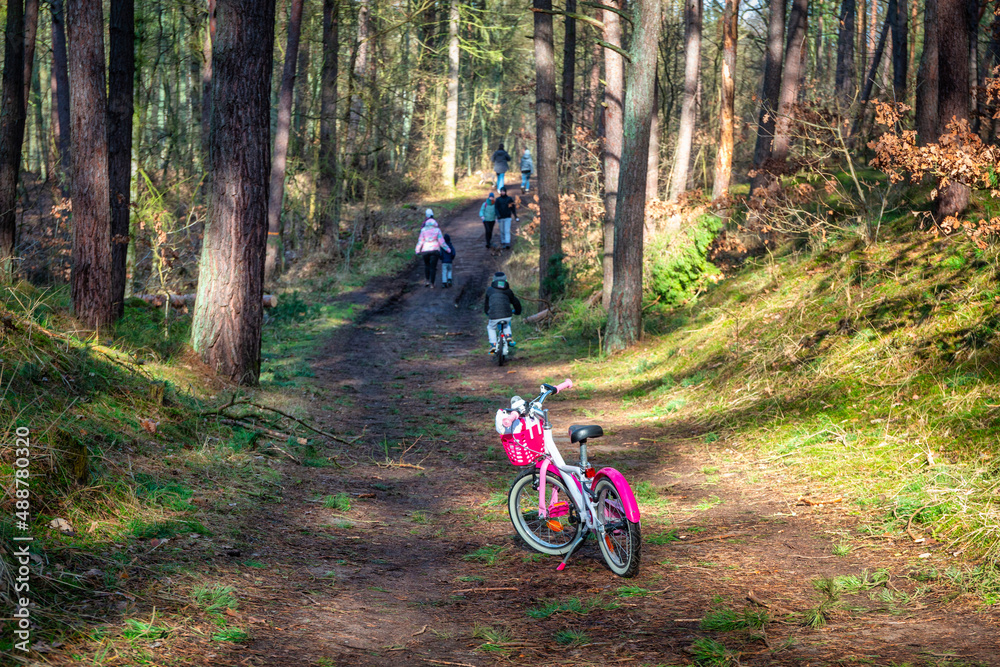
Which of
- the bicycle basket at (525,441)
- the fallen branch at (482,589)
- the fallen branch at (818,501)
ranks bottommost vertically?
the fallen branch at (482,589)

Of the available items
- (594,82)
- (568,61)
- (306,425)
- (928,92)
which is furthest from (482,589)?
(594,82)

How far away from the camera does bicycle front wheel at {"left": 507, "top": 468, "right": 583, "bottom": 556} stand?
235 inches

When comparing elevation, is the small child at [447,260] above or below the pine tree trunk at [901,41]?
below

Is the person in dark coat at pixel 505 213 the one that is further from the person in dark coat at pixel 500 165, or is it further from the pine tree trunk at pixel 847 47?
the pine tree trunk at pixel 847 47

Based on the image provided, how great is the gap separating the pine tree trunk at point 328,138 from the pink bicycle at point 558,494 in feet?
65.1

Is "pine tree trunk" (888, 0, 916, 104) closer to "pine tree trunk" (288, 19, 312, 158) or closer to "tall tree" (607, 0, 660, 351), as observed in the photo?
"tall tree" (607, 0, 660, 351)

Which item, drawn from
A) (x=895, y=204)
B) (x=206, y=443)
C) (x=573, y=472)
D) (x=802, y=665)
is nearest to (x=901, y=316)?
(x=895, y=204)

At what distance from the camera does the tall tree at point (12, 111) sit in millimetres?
13602

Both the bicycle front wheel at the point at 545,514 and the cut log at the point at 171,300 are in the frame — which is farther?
the cut log at the point at 171,300

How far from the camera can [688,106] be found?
19.1 meters

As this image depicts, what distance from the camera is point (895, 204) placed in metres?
12.6

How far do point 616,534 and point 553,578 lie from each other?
542 mm

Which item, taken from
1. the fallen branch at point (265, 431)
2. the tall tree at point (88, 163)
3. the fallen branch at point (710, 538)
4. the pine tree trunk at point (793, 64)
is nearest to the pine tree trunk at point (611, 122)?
the pine tree trunk at point (793, 64)

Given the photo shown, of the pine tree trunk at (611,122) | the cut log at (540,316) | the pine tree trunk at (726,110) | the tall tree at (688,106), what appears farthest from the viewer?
the pine tree trunk at (726,110)
